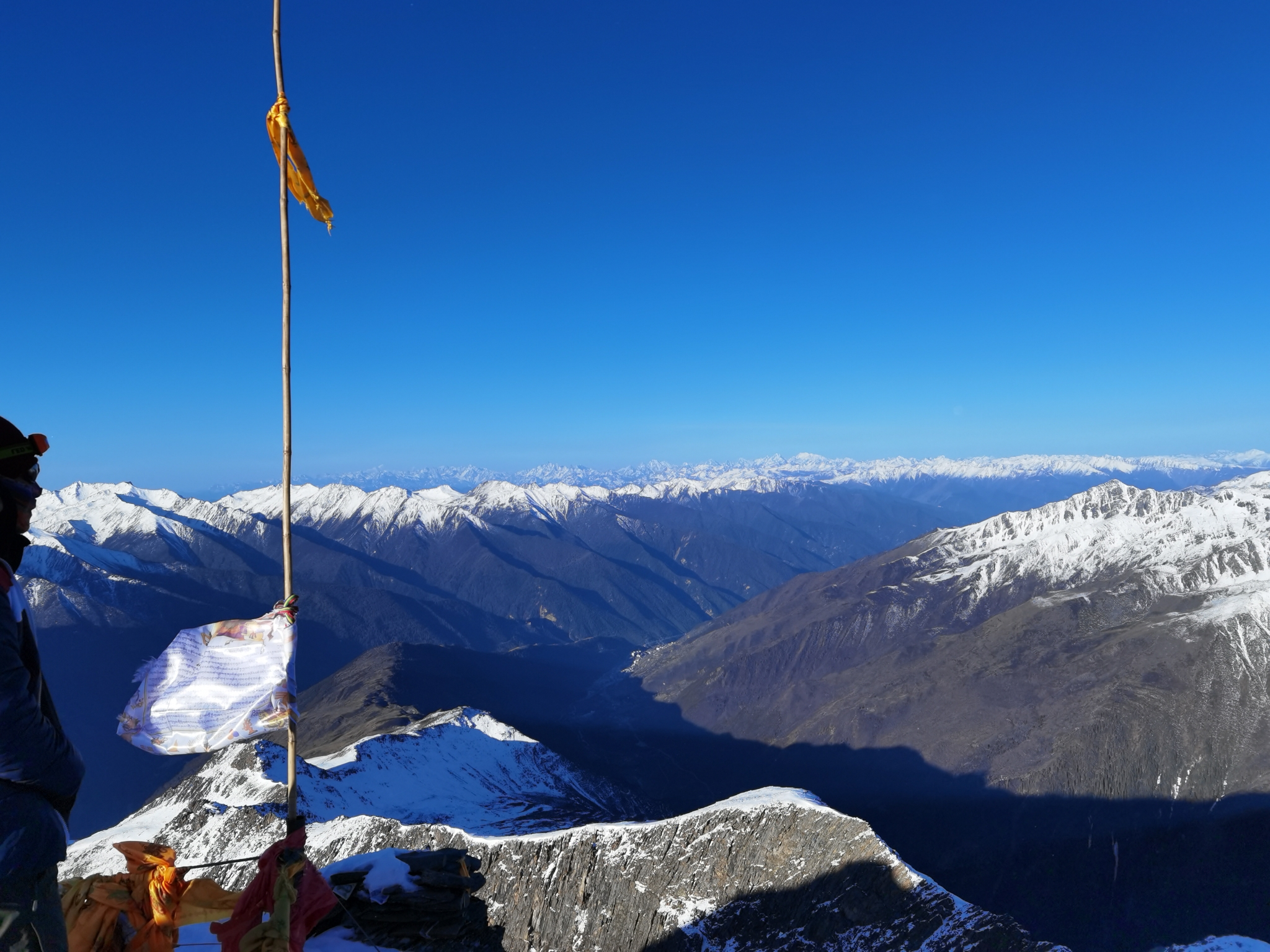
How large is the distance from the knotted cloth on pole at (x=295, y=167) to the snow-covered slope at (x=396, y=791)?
201 feet

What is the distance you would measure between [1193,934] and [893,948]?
72.4 m

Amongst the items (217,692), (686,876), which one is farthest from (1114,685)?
(217,692)

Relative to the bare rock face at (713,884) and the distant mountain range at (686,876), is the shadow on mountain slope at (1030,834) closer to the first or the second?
the distant mountain range at (686,876)

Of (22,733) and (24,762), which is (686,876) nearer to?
(24,762)

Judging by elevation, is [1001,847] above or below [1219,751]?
below

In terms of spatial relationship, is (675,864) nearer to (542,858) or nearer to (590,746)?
(542,858)

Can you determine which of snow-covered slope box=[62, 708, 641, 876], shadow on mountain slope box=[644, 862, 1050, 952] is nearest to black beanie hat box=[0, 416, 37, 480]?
shadow on mountain slope box=[644, 862, 1050, 952]

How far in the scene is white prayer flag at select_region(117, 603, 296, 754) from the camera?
923 centimetres

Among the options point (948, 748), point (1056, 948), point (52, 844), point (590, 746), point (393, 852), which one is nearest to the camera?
point (52, 844)

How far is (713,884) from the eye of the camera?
172ft

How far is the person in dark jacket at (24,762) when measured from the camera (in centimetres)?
573

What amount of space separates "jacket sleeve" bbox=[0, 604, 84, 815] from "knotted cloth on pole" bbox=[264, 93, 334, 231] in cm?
667

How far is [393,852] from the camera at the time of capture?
14461mm

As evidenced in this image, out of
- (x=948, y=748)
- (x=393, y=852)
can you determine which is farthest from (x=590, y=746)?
(x=393, y=852)
